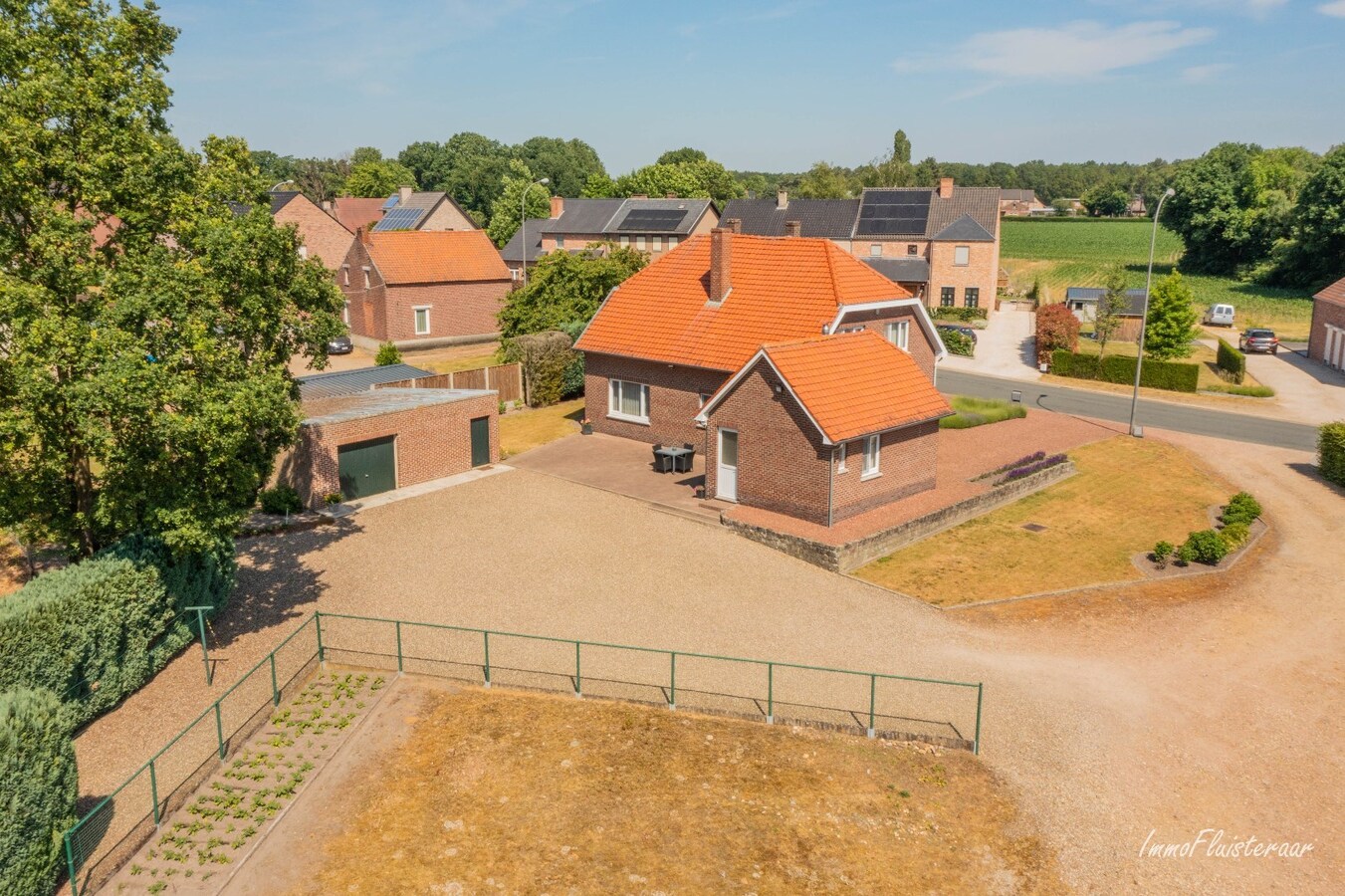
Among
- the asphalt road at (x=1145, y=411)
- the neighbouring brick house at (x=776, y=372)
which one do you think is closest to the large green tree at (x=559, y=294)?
the neighbouring brick house at (x=776, y=372)

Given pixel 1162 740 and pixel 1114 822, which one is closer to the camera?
pixel 1114 822

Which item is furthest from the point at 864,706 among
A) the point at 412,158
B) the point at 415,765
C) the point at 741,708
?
the point at 412,158

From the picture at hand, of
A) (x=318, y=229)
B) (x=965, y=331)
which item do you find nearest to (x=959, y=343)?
(x=965, y=331)

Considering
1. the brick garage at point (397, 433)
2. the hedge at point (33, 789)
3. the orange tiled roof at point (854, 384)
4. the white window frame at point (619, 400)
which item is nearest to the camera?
the hedge at point (33, 789)

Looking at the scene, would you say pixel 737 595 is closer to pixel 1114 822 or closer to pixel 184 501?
pixel 1114 822

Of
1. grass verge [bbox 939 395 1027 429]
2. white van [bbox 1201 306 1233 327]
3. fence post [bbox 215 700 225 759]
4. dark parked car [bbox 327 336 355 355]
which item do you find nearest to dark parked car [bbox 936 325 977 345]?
grass verge [bbox 939 395 1027 429]

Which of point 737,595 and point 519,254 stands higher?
point 519,254

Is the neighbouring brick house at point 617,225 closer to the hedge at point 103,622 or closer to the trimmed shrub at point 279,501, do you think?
the trimmed shrub at point 279,501

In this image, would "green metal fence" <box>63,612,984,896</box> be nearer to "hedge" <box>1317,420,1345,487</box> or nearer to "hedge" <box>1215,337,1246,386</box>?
"hedge" <box>1317,420,1345,487</box>
